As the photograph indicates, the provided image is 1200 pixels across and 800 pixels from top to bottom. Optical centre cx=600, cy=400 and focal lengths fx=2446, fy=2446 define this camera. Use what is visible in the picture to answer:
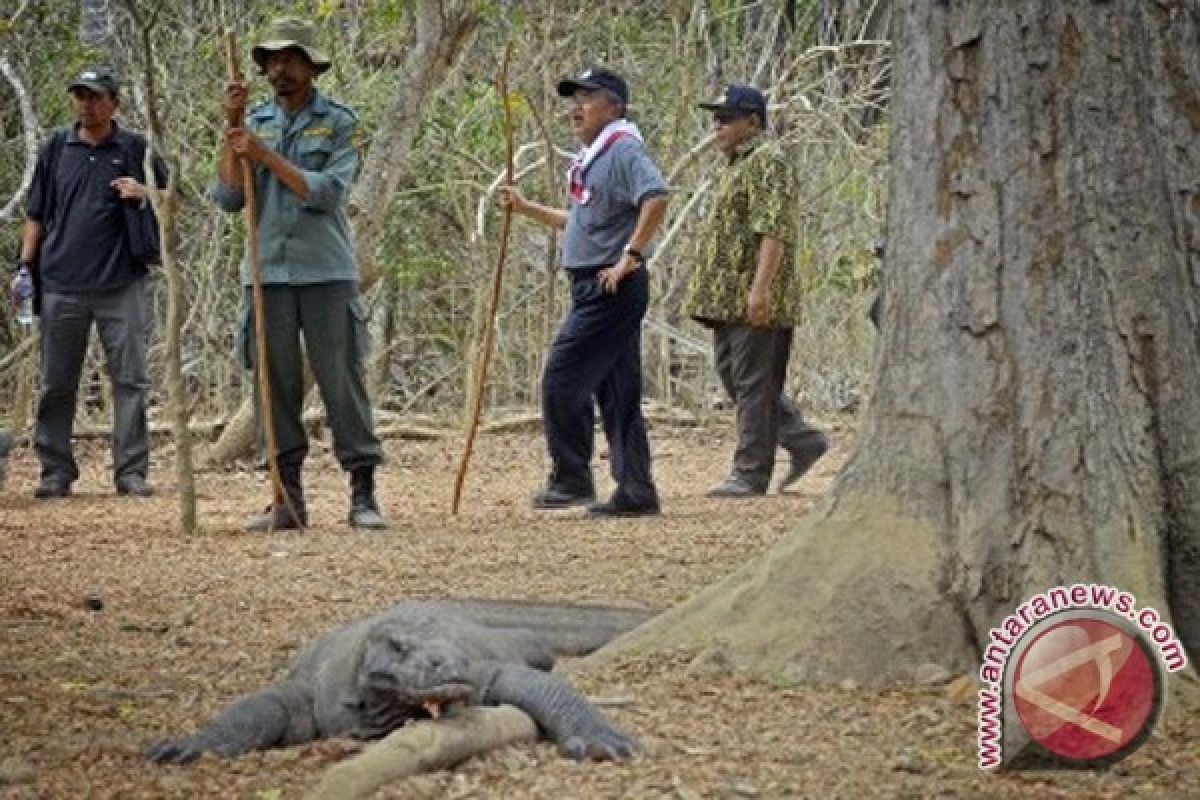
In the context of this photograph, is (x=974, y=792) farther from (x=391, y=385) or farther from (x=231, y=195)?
(x=391, y=385)

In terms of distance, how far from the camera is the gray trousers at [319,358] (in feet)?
30.6

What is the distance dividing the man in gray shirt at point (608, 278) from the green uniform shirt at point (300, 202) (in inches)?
33.7

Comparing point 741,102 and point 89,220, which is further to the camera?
point 89,220

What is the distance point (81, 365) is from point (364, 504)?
2.39m

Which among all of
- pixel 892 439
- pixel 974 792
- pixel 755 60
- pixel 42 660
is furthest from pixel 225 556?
pixel 755 60

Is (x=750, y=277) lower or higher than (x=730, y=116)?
lower

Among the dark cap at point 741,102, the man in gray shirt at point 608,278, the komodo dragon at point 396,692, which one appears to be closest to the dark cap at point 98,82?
the man in gray shirt at point 608,278

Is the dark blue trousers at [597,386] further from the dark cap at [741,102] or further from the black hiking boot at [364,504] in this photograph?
the dark cap at [741,102]

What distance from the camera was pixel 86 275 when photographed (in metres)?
11.2

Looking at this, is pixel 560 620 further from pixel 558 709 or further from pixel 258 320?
pixel 258 320

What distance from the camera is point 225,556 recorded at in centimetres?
864

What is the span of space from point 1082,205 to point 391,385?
1145 cm

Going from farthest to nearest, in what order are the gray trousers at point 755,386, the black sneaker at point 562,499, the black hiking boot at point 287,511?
the gray trousers at point 755,386 < the black sneaker at point 562,499 < the black hiking boot at point 287,511

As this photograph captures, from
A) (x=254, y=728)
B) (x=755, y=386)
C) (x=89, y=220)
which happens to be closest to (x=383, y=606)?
(x=254, y=728)
